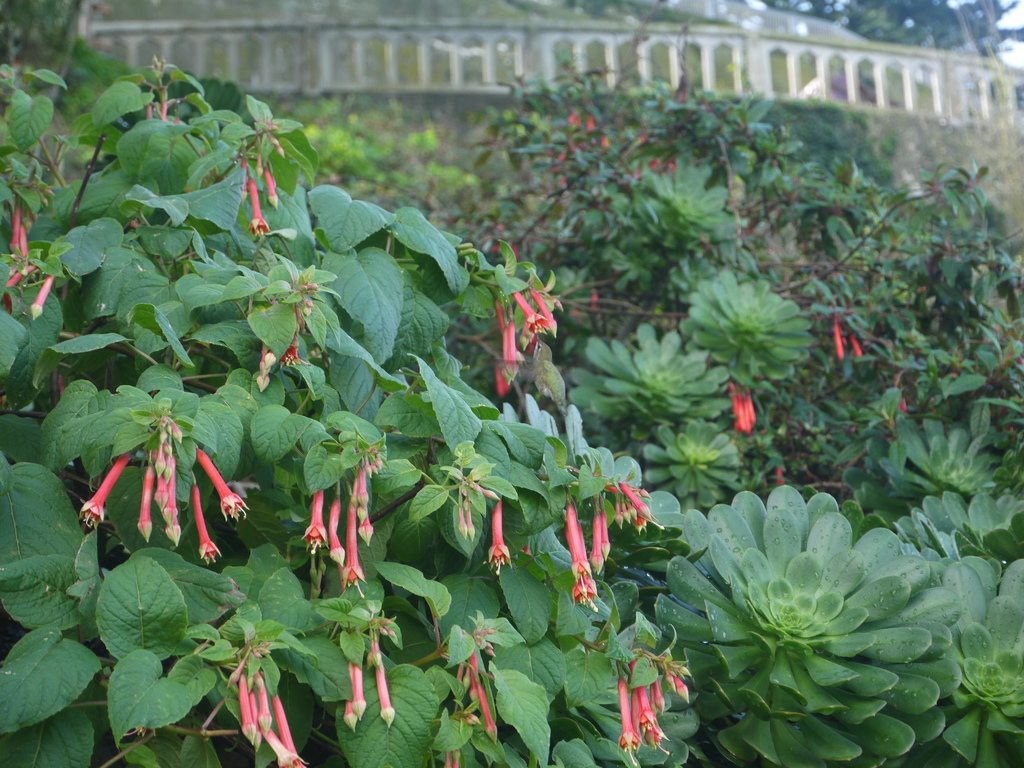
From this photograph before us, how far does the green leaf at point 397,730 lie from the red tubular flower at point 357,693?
3 cm

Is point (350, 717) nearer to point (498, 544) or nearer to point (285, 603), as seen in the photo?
point (285, 603)

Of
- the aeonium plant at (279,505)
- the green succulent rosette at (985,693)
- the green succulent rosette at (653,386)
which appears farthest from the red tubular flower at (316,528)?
the green succulent rosette at (653,386)

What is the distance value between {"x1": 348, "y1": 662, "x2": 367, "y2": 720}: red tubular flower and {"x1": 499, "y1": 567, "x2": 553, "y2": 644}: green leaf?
25 cm

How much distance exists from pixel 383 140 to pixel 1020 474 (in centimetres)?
963

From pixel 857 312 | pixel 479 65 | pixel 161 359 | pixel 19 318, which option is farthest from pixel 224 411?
pixel 479 65

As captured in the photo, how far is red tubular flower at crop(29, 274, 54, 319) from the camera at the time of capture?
1.20m

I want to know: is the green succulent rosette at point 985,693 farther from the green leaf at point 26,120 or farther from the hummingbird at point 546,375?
the green leaf at point 26,120

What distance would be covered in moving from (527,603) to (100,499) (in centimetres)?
59

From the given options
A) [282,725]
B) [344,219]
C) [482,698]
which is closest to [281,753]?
[282,725]

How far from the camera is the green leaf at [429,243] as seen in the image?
4.55ft

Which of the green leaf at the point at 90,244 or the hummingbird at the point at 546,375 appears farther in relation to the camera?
the hummingbird at the point at 546,375

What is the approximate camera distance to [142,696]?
917mm

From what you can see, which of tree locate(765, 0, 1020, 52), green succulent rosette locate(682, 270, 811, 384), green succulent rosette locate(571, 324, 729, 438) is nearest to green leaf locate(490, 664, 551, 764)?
green succulent rosette locate(571, 324, 729, 438)

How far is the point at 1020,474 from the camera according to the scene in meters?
2.07
